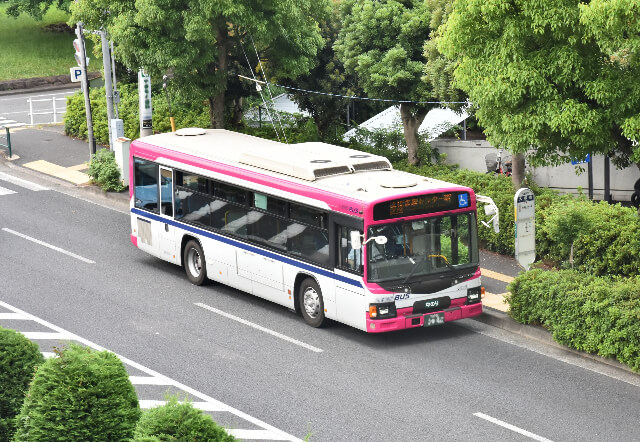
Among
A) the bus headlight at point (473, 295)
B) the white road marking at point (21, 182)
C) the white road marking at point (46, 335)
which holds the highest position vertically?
the white road marking at point (21, 182)

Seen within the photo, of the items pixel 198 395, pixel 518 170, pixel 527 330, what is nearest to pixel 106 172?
pixel 518 170

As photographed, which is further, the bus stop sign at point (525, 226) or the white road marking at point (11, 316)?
the white road marking at point (11, 316)

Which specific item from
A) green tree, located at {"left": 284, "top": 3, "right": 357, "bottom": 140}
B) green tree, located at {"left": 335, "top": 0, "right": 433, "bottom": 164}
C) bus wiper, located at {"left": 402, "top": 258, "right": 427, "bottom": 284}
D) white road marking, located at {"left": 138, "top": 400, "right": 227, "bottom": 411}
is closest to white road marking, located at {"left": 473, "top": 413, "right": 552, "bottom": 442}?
bus wiper, located at {"left": 402, "top": 258, "right": 427, "bottom": 284}

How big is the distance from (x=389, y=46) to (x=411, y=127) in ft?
8.31

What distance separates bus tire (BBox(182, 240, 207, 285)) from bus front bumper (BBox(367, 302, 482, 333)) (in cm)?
488

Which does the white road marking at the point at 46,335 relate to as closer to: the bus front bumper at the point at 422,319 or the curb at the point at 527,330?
the bus front bumper at the point at 422,319

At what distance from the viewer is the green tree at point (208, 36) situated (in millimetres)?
25406

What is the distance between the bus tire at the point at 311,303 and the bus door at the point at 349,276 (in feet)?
1.88

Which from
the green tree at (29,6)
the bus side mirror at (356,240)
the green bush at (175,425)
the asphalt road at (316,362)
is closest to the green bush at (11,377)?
the green bush at (175,425)

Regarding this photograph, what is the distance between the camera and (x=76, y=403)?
10164 mm

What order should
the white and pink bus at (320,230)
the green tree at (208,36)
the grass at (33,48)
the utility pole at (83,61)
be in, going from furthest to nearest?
the grass at (33,48)
the utility pole at (83,61)
the green tree at (208,36)
the white and pink bus at (320,230)

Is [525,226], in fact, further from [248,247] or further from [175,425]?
[175,425]

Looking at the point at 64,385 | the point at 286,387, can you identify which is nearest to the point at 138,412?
the point at 64,385

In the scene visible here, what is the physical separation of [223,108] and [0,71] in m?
25.2
